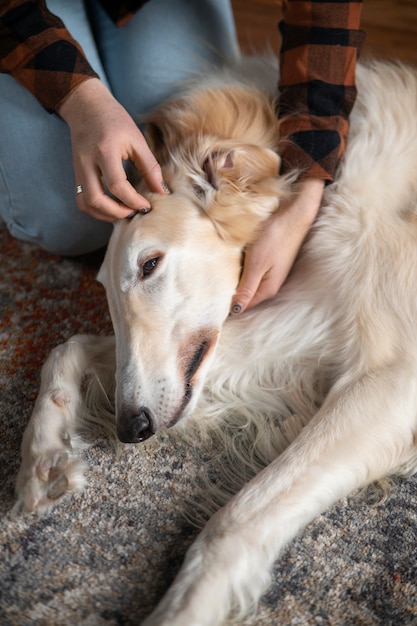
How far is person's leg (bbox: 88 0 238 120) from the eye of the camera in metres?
1.78

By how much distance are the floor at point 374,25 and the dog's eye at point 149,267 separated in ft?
4.64

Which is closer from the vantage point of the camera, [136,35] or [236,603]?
[236,603]

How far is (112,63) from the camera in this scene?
1.87m

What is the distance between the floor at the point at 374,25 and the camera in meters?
2.40

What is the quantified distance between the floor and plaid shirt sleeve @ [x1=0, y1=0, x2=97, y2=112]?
1055 mm

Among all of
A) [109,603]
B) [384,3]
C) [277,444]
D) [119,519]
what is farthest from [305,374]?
[384,3]

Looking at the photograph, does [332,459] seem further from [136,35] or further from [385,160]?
[136,35]

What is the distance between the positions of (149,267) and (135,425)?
31cm

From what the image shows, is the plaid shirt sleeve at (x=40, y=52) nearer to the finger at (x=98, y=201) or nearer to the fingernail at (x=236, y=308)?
the finger at (x=98, y=201)

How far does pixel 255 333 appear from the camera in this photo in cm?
136

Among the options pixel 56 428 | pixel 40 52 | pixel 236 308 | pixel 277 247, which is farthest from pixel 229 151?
pixel 56 428

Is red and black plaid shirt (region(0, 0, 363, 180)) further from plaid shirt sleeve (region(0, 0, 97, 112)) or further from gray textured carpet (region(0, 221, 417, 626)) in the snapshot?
gray textured carpet (region(0, 221, 417, 626))

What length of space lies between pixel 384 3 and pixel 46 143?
5.46 feet

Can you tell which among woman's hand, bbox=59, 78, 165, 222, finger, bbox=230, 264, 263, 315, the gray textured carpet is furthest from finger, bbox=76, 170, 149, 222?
the gray textured carpet
